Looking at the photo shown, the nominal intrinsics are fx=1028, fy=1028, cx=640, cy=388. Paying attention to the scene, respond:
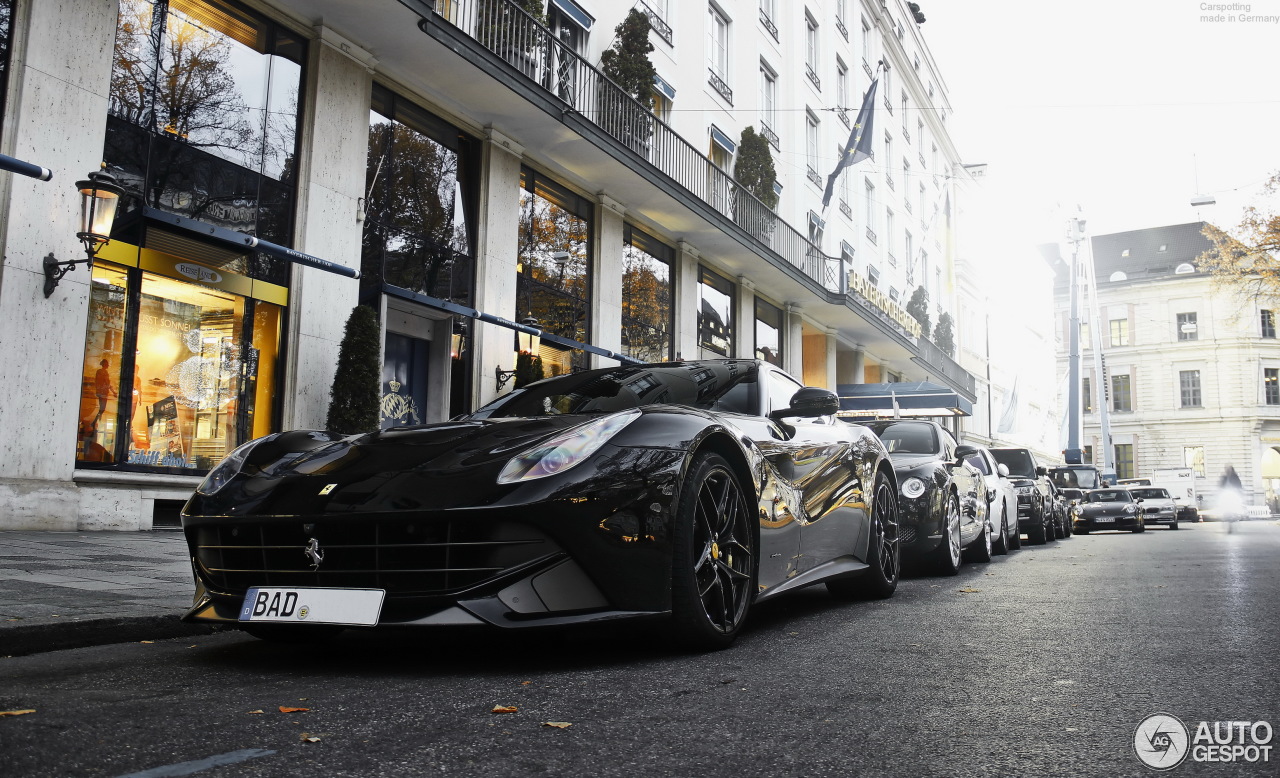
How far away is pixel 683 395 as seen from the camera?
16.0 ft

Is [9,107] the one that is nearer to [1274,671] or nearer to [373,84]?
[373,84]

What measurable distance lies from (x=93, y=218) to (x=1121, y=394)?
73395mm

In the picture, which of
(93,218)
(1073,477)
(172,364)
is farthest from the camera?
(1073,477)

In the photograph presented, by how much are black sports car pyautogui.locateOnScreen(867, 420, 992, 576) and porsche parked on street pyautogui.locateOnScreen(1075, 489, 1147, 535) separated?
1597 centimetres

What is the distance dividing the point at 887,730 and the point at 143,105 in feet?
31.5

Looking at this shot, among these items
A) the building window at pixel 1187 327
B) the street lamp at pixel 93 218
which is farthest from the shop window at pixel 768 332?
the building window at pixel 1187 327

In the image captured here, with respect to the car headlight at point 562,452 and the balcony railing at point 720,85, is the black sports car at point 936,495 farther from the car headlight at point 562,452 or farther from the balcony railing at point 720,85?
the balcony railing at point 720,85

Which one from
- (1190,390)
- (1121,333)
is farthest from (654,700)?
(1121,333)

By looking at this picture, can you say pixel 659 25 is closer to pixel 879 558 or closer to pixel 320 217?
pixel 320 217

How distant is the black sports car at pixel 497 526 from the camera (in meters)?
3.35

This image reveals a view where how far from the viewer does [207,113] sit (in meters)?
10.4

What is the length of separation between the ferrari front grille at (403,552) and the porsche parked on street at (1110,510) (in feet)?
80.0

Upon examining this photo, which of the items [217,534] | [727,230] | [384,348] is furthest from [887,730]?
[727,230]

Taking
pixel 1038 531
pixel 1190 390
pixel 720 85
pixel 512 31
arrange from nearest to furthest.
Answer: pixel 512 31 → pixel 1038 531 → pixel 720 85 → pixel 1190 390
